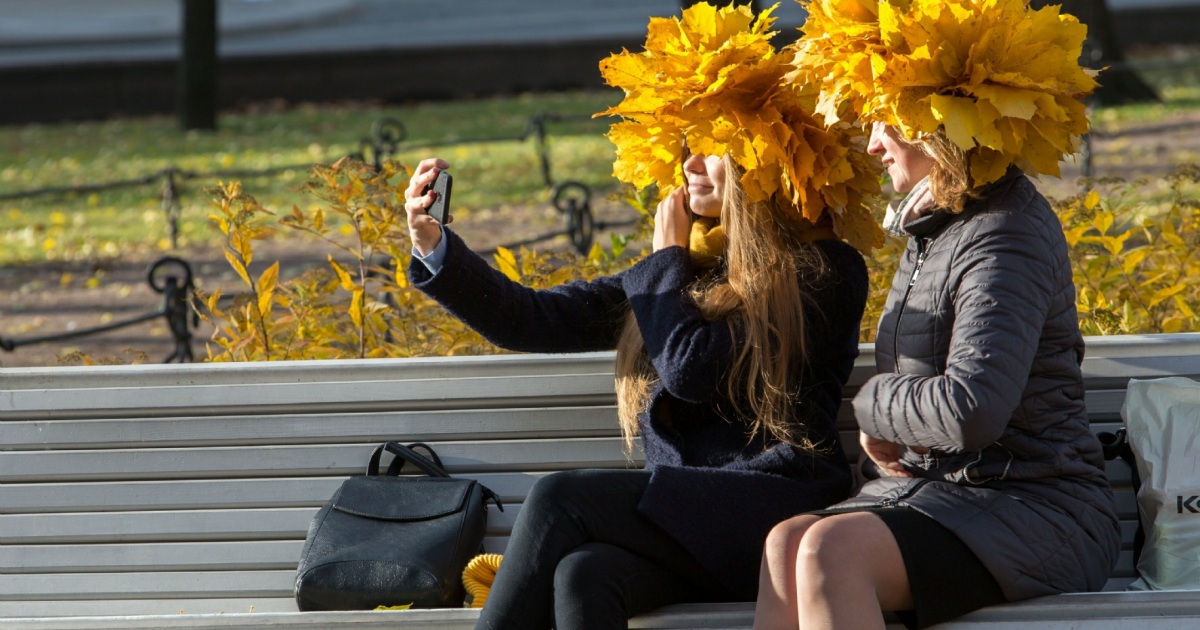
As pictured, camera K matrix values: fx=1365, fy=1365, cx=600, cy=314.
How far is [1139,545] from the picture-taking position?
3.01 m

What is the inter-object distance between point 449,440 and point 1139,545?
63.2 inches

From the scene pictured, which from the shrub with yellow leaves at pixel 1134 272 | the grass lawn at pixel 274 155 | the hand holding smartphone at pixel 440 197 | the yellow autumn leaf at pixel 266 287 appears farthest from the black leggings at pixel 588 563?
the grass lawn at pixel 274 155

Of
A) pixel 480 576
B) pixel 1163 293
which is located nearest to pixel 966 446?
pixel 480 576

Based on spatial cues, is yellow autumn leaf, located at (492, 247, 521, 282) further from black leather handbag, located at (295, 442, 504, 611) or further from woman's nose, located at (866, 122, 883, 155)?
woman's nose, located at (866, 122, 883, 155)

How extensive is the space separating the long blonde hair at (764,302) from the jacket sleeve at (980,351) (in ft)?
0.73

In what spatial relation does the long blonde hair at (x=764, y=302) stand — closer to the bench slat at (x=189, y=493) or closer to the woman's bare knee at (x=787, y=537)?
the woman's bare knee at (x=787, y=537)

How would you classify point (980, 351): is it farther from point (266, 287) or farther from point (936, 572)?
point (266, 287)

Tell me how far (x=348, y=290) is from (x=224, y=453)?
797mm

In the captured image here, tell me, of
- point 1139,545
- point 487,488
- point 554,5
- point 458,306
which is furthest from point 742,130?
point 554,5

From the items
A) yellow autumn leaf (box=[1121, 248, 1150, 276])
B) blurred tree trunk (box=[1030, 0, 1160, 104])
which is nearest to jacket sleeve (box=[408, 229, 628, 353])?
yellow autumn leaf (box=[1121, 248, 1150, 276])

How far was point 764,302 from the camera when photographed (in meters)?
2.90

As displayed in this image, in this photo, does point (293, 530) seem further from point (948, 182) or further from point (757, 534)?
point (948, 182)

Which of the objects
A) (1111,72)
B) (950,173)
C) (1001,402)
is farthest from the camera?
(1111,72)

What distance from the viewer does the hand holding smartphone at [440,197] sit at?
3.00m
